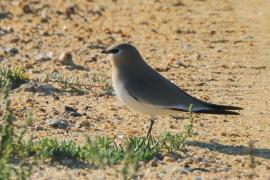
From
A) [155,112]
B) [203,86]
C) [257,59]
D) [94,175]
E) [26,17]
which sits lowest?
[94,175]

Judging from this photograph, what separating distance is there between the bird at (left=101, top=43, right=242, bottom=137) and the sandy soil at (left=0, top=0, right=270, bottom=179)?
332 mm

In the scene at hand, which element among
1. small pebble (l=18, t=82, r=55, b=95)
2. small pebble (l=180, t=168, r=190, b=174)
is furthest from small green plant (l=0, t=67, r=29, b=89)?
small pebble (l=180, t=168, r=190, b=174)

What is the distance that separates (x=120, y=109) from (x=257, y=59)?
2791 mm

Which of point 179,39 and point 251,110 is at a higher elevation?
point 179,39

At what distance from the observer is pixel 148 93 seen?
6688 millimetres

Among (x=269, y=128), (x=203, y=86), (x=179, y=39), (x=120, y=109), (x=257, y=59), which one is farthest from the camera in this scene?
(x=179, y=39)

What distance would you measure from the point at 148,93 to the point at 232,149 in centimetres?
75

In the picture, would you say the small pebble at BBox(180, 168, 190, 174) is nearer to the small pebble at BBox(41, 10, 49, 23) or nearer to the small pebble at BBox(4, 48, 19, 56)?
the small pebble at BBox(4, 48, 19, 56)

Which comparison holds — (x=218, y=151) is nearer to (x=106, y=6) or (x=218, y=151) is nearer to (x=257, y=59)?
(x=257, y=59)

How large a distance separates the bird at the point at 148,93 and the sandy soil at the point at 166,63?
1.09ft

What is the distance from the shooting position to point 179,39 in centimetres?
1134

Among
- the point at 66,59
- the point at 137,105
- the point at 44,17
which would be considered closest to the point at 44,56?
the point at 66,59

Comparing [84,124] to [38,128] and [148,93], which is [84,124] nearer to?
[38,128]

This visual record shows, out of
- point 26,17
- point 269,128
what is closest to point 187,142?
point 269,128
